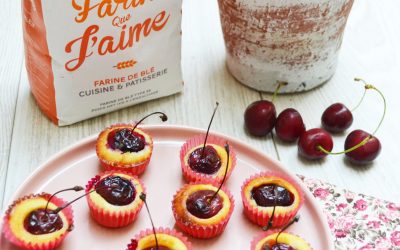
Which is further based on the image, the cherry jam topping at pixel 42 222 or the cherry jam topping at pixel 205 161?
the cherry jam topping at pixel 205 161

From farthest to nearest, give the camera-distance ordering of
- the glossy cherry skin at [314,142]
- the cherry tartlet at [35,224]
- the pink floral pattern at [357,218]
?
the glossy cherry skin at [314,142] → the pink floral pattern at [357,218] → the cherry tartlet at [35,224]

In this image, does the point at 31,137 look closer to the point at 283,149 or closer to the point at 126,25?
the point at 126,25

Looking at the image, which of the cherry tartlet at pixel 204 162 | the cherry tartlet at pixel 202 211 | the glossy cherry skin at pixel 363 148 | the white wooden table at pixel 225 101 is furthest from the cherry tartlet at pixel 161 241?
the glossy cherry skin at pixel 363 148

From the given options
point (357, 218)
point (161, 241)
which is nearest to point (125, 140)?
point (161, 241)

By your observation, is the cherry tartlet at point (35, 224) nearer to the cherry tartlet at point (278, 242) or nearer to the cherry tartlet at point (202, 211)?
the cherry tartlet at point (202, 211)

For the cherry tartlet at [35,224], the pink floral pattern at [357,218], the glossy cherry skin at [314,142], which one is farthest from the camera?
the glossy cherry skin at [314,142]

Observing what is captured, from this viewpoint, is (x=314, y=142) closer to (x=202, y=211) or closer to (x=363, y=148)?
(x=363, y=148)
